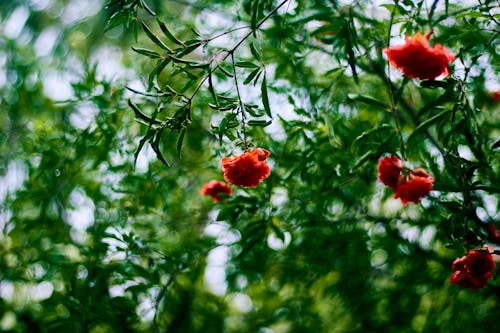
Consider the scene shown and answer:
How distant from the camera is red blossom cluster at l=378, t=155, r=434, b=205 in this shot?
1.48m

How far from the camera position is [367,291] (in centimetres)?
299

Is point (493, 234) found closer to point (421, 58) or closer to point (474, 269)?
point (474, 269)

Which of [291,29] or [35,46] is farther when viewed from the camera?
[35,46]

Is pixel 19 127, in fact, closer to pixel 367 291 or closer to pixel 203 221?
pixel 203 221

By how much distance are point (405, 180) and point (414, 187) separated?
5cm

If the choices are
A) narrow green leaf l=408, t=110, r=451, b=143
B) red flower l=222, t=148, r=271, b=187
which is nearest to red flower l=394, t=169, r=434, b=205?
narrow green leaf l=408, t=110, r=451, b=143

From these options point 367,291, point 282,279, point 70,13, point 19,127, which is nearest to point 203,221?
point 282,279

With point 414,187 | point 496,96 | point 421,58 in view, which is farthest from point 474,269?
point 496,96

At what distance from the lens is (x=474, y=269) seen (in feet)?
5.08

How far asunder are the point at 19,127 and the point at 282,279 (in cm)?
221

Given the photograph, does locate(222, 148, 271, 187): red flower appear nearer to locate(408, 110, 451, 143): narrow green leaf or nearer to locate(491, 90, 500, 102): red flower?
locate(408, 110, 451, 143): narrow green leaf

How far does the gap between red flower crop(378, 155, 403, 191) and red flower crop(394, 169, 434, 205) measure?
0.26 ft

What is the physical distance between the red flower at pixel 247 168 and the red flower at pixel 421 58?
0.51 metres

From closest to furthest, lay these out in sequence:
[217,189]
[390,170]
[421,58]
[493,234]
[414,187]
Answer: [421,58] < [414,187] < [390,170] < [493,234] < [217,189]
